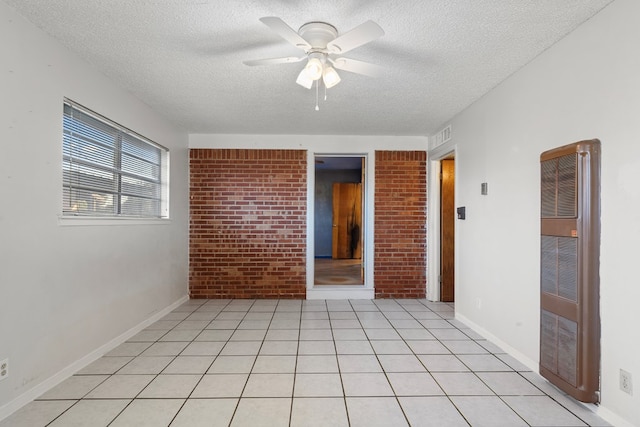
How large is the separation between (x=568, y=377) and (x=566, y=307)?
44 cm

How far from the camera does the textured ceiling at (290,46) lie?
2.16 metres

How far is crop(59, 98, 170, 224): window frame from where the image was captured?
2.76 metres

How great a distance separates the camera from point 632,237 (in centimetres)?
194

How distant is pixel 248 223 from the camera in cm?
528

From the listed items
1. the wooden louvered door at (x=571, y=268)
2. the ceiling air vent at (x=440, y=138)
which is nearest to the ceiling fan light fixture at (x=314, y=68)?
the wooden louvered door at (x=571, y=268)

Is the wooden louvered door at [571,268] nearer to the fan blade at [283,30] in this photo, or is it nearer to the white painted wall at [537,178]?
→ the white painted wall at [537,178]

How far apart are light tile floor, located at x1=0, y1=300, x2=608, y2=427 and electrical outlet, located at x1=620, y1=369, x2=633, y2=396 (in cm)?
29

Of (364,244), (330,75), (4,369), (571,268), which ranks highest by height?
(330,75)

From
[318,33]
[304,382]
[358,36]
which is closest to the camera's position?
[358,36]

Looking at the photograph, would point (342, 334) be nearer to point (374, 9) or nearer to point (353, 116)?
point (353, 116)

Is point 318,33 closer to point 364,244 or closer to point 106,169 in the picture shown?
point 106,169

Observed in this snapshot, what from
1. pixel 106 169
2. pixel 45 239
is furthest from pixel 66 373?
pixel 106 169

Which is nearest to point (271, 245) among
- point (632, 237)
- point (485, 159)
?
point (485, 159)

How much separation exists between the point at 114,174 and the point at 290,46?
2134 mm
